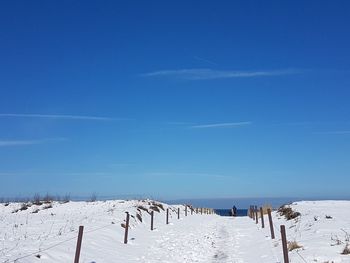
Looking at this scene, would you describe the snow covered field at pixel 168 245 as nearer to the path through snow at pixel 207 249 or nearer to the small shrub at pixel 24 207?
the path through snow at pixel 207 249

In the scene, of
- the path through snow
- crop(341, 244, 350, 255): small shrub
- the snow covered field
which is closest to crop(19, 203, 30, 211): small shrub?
the snow covered field

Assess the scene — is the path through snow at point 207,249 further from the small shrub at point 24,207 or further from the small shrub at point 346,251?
the small shrub at point 24,207

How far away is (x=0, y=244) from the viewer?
1598 cm

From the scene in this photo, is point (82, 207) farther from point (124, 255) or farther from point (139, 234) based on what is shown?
point (124, 255)

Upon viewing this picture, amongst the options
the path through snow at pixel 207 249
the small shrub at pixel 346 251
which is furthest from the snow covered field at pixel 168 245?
the small shrub at pixel 346 251

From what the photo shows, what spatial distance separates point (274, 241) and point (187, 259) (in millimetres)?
5518

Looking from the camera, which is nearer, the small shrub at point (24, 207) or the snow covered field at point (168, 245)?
the snow covered field at point (168, 245)

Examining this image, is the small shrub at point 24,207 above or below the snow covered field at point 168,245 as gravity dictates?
above

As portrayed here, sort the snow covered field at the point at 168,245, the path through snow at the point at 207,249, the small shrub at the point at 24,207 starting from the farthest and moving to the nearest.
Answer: the small shrub at the point at 24,207 → the path through snow at the point at 207,249 → the snow covered field at the point at 168,245

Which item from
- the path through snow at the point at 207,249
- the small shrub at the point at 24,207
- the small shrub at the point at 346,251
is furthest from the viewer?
the small shrub at the point at 24,207

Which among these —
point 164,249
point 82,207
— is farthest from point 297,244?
point 82,207

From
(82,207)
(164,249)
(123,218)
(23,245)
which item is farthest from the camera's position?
(82,207)

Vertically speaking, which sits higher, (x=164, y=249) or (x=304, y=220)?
(x=304, y=220)

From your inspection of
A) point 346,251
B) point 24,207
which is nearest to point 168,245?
point 346,251
